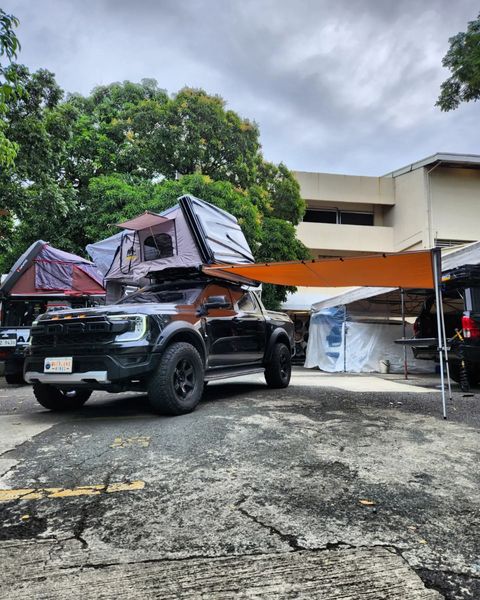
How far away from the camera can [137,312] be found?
492cm

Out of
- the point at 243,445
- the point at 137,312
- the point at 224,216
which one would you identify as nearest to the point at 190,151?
the point at 224,216

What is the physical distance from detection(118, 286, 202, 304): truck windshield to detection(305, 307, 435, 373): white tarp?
876 cm

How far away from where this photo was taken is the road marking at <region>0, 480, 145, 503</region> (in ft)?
9.32

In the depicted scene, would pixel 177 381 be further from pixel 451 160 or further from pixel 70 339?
pixel 451 160

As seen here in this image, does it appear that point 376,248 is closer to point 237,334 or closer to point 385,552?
point 237,334

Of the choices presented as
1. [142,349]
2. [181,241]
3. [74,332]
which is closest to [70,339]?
[74,332]

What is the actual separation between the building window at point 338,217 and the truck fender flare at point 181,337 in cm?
2017

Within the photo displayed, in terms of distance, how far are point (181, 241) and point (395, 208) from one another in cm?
1987

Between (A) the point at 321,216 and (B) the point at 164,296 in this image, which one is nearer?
(B) the point at 164,296

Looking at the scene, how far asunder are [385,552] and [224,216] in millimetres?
6407

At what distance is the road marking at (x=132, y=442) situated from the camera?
3.93 metres

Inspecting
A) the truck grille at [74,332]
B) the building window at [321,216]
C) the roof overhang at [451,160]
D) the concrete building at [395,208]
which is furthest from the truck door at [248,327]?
the building window at [321,216]

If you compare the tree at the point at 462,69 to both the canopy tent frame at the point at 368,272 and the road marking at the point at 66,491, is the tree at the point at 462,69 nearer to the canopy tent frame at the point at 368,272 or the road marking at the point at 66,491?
the canopy tent frame at the point at 368,272

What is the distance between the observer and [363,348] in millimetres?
13898
